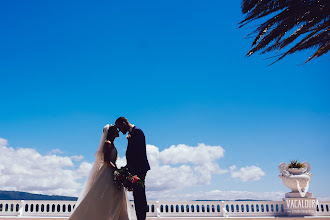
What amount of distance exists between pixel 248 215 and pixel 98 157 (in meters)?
8.12

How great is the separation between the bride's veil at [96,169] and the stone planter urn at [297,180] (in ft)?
27.0

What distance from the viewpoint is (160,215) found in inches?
464

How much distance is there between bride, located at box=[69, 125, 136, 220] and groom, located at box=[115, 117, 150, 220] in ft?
0.88

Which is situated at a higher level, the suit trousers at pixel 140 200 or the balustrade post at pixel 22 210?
the suit trousers at pixel 140 200

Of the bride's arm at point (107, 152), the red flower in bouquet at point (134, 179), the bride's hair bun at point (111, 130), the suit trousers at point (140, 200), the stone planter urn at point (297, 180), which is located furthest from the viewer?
the stone planter urn at point (297, 180)

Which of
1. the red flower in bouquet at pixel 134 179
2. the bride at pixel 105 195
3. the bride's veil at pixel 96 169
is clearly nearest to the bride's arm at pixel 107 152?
the bride at pixel 105 195

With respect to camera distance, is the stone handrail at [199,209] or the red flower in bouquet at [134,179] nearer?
the red flower in bouquet at [134,179]

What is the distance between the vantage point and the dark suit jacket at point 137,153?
5348 millimetres

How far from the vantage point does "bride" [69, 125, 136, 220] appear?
539 cm

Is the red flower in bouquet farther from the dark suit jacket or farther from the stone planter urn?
the stone planter urn

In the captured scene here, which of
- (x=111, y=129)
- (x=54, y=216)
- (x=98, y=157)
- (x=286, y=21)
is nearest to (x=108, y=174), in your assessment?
(x=98, y=157)

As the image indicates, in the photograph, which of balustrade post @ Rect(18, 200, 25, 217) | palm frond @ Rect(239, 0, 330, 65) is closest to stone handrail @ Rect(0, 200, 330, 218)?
balustrade post @ Rect(18, 200, 25, 217)

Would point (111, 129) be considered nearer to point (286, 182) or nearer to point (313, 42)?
point (313, 42)

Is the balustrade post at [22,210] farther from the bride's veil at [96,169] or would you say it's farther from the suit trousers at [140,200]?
the suit trousers at [140,200]
